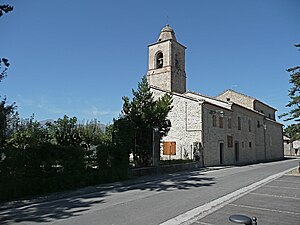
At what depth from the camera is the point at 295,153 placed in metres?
61.1

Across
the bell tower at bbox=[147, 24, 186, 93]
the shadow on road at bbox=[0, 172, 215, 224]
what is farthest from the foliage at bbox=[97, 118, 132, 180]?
the bell tower at bbox=[147, 24, 186, 93]

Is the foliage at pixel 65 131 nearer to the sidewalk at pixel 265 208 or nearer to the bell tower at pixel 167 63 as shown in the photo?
the bell tower at pixel 167 63

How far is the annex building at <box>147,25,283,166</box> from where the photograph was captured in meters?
25.6

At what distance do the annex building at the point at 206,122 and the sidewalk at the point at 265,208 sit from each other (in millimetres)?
14353

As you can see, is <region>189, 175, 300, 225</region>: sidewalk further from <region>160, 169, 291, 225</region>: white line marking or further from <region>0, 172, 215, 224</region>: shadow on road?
<region>0, 172, 215, 224</region>: shadow on road

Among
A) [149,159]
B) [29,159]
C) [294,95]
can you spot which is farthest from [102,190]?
[294,95]

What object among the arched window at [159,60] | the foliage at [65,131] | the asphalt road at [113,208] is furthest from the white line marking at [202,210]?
the arched window at [159,60]

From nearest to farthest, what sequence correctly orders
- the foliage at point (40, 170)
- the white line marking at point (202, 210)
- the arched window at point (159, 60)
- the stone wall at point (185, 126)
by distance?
the white line marking at point (202, 210) → the foliage at point (40, 170) → the stone wall at point (185, 126) → the arched window at point (159, 60)

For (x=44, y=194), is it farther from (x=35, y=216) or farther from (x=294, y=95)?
(x=294, y=95)

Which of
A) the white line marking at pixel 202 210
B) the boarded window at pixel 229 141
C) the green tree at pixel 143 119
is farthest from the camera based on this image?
the boarded window at pixel 229 141

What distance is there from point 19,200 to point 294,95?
17972 mm

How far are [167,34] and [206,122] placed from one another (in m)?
17.8

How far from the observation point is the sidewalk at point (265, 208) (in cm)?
647

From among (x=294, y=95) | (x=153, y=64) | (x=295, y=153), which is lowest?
(x=295, y=153)
